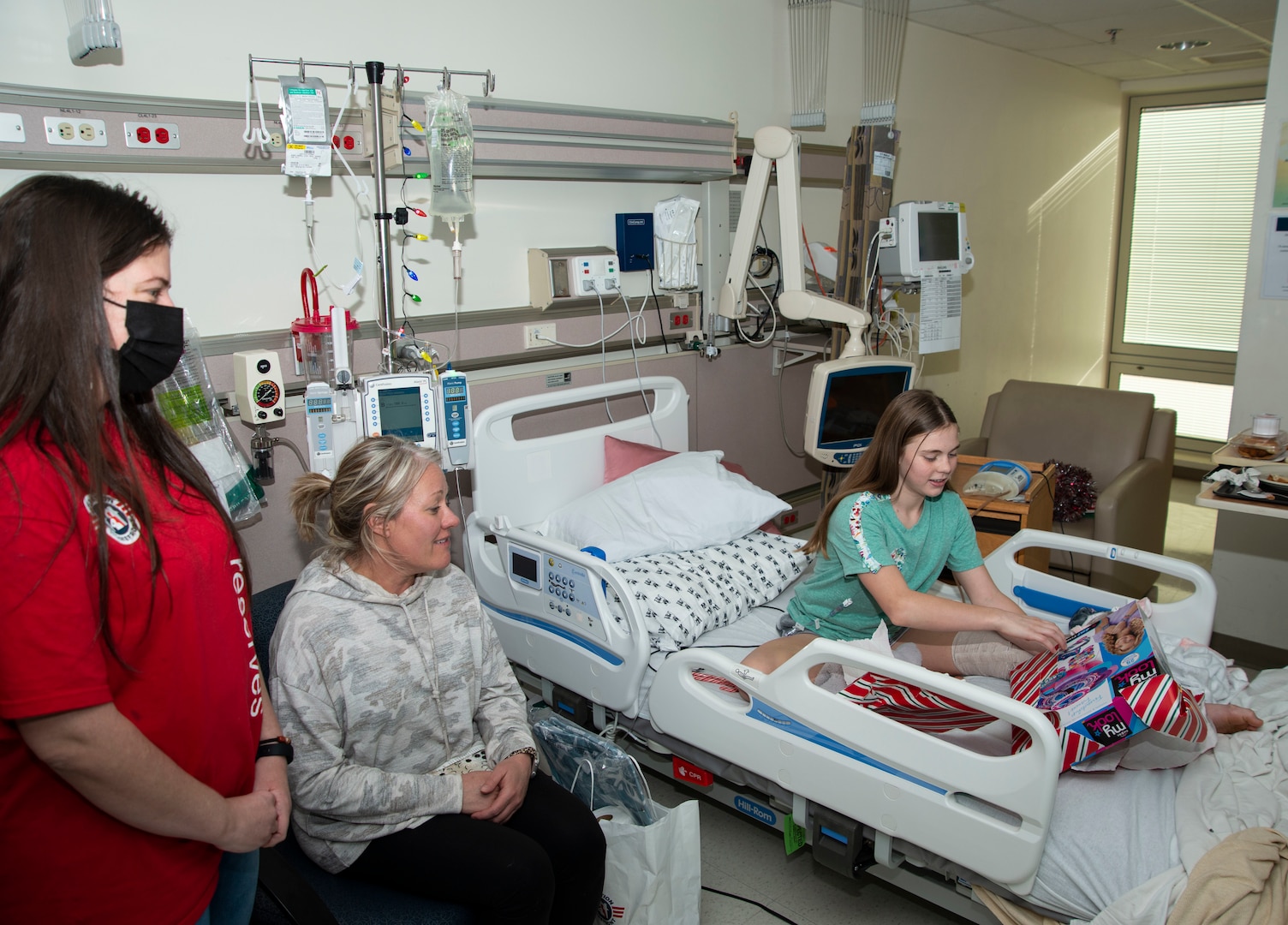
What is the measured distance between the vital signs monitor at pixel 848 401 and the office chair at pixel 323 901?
2.32 m

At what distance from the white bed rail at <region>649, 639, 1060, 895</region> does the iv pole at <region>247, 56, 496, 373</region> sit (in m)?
1.32

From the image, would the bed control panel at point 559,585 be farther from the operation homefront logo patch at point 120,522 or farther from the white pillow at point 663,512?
the operation homefront logo patch at point 120,522

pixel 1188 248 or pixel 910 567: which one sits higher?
pixel 1188 248

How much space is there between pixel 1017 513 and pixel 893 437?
1.24 m

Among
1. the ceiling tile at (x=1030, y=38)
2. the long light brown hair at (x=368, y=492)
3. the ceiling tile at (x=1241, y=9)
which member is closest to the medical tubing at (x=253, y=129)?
the long light brown hair at (x=368, y=492)

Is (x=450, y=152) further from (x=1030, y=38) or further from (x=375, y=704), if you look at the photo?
(x=1030, y=38)

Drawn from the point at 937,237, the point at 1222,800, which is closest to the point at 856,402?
the point at 937,237

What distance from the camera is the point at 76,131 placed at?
7.27 feet

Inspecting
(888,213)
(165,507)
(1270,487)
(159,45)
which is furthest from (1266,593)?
(159,45)

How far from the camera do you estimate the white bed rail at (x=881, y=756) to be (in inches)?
67.9

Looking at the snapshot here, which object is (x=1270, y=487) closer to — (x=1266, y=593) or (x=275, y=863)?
(x=1266, y=593)

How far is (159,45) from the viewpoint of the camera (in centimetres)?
235

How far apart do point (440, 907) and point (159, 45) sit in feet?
7.18

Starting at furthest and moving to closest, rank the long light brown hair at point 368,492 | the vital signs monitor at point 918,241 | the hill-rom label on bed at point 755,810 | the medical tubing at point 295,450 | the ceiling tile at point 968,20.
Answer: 1. the ceiling tile at point 968,20
2. the vital signs monitor at point 918,241
3. the medical tubing at point 295,450
4. the hill-rom label on bed at point 755,810
5. the long light brown hair at point 368,492
